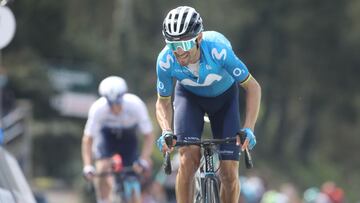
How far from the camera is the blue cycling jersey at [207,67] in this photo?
10.7 m

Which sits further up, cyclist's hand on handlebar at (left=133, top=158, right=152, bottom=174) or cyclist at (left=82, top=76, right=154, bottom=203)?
cyclist at (left=82, top=76, right=154, bottom=203)

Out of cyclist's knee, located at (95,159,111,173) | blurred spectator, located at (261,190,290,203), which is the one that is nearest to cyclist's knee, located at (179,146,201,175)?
cyclist's knee, located at (95,159,111,173)

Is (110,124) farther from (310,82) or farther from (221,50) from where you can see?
(310,82)

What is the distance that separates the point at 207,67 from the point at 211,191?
45.8 inches

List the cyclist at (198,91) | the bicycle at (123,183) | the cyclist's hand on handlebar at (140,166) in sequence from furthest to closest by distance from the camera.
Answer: the bicycle at (123,183), the cyclist's hand on handlebar at (140,166), the cyclist at (198,91)

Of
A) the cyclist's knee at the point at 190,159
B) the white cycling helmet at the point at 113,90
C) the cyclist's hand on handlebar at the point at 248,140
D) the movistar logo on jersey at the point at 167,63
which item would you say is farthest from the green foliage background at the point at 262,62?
the cyclist's hand on handlebar at the point at 248,140

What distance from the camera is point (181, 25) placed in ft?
34.0

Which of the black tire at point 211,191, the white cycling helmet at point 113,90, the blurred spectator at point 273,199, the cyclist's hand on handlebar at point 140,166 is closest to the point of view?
the black tire at point 211,191

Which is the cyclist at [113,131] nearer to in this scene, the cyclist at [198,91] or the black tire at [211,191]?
the cyclist at [198,91]

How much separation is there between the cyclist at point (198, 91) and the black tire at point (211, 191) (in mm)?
373

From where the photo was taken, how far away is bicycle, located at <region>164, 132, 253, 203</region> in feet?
34.3

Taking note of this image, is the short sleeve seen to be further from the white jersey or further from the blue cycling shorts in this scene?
the white jersey

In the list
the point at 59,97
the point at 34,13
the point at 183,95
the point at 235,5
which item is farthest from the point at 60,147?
the point at 183,95

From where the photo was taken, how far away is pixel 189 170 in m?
11.0
